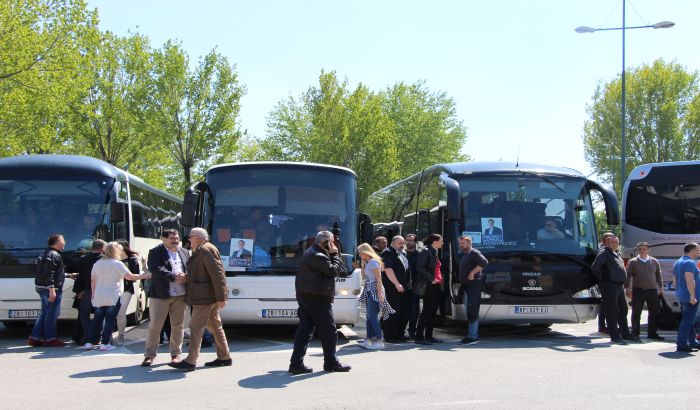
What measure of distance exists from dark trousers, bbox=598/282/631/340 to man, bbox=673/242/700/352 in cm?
111

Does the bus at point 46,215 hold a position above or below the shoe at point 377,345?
above

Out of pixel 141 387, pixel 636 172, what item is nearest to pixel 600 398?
pixel 141 387

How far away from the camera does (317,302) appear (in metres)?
9.46

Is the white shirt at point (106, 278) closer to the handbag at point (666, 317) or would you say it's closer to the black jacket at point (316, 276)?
the black jacket at point (316, 276)

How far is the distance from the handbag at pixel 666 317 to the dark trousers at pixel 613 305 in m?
2.33

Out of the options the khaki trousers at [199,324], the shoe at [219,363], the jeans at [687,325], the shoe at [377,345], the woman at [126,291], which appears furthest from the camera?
the woman at [126,291]

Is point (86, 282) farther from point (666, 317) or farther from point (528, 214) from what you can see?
point (666, 317)

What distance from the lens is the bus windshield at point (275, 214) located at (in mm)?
12602

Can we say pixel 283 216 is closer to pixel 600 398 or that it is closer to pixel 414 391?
pixel 414 391

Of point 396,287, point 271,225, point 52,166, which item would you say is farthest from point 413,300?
point 52,166

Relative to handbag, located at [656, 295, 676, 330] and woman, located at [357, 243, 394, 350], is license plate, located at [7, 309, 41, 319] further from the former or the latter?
handbag, located at [656, 295, 676, 330]

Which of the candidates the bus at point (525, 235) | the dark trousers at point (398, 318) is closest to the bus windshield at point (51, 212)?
the dark trousers at point (398, 318)

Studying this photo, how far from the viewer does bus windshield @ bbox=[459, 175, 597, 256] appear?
1363 centimetres

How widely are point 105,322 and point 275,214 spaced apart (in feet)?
10.2
